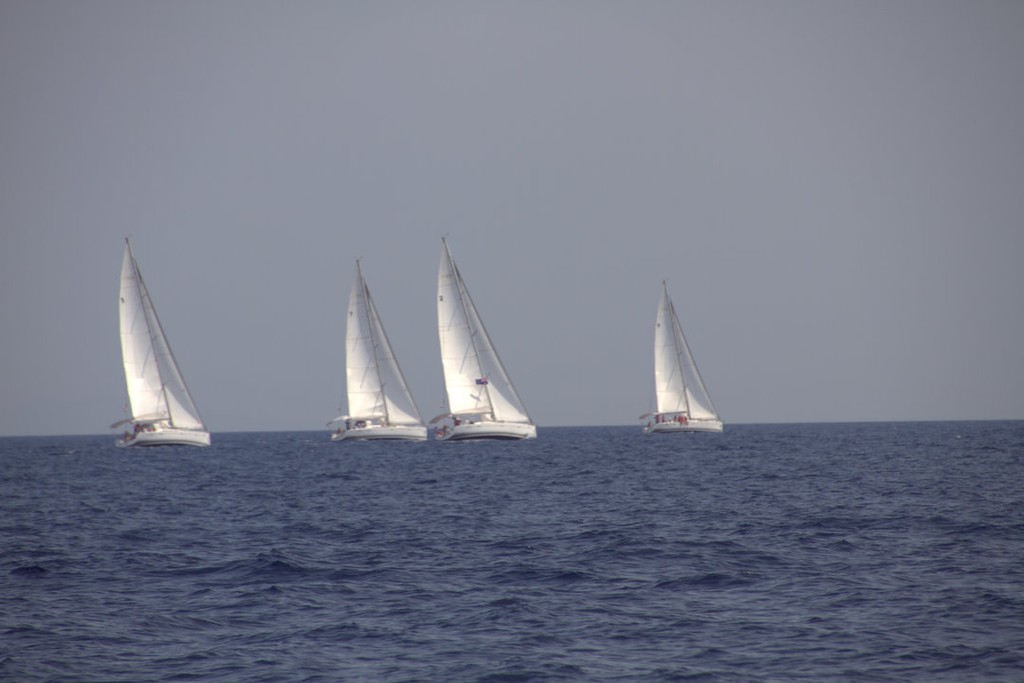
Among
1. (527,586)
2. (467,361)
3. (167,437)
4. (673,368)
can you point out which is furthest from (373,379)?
(527,586)

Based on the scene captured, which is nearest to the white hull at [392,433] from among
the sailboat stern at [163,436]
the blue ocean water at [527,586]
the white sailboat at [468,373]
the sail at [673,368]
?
the white sailboat at [468,373]

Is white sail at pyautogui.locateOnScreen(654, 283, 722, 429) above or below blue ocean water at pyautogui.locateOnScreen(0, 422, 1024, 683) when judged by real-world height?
above

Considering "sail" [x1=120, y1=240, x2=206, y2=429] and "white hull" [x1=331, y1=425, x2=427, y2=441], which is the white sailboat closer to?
"white hull" [x1=331, y1=425, x2=427, y2=441]

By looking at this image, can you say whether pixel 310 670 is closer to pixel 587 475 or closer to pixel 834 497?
pixel 834 497

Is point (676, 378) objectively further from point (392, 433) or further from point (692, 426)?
point (392, 433)

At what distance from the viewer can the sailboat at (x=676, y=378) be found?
105438mm

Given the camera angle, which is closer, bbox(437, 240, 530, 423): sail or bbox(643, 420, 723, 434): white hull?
bbox(437, 240, 530, 423): sail

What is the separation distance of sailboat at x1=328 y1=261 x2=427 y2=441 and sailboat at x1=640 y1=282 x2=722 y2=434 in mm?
27050

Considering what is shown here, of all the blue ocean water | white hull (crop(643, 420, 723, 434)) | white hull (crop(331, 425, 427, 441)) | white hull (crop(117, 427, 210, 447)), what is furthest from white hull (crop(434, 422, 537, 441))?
the blue ocean water

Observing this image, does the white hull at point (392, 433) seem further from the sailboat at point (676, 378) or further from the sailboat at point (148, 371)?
the sailboat at point (676, 378)

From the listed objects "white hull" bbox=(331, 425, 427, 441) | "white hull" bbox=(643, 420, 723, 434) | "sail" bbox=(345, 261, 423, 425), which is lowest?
"white hull" bbox=(643, 420, 723, 434)

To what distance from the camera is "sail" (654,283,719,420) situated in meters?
105

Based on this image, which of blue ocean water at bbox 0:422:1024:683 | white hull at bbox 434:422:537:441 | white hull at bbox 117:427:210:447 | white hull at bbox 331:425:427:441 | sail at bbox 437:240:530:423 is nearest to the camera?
blue ocean water at bbox 0:422:1024:683

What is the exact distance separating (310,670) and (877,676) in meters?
8.65
